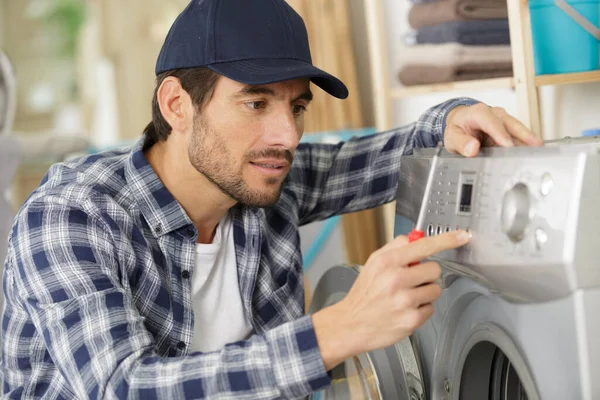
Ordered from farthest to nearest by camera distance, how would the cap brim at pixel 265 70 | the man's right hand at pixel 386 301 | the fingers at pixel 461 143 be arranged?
1. the cap brim at pixel 265 70
2. the fingers at pixel 461 143
3. the man's right hand at pixel 386 301

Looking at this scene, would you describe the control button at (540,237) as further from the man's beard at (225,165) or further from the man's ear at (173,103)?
the man's ear at (173,103)

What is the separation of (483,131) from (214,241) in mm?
529

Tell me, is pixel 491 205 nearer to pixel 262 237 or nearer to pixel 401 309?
pixel 401 309

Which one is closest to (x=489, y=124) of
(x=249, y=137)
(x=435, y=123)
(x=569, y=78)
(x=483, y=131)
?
(x=483, y=131)

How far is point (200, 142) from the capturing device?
1.25m

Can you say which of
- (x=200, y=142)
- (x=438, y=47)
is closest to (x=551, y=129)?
(x=438, y=47)

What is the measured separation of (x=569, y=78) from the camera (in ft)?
4.73

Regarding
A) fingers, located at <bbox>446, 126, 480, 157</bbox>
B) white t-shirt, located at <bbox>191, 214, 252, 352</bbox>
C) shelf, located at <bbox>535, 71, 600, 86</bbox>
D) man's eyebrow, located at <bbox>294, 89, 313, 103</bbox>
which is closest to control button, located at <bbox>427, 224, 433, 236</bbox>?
fingers, located at <bbox>446, 126, 480, 157</bbox>

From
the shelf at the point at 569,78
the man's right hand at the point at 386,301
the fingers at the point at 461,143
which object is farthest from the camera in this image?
the shelf at the point at 569,78

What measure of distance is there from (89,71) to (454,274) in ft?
15.4

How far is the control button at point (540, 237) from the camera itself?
78 centimetres

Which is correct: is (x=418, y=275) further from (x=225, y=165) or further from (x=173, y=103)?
(x=173, y=103)

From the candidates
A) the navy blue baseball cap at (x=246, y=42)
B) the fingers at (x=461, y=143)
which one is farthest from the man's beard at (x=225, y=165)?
the fingers at (x=461, y=143)

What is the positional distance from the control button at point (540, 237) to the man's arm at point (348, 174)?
0.65 metres
